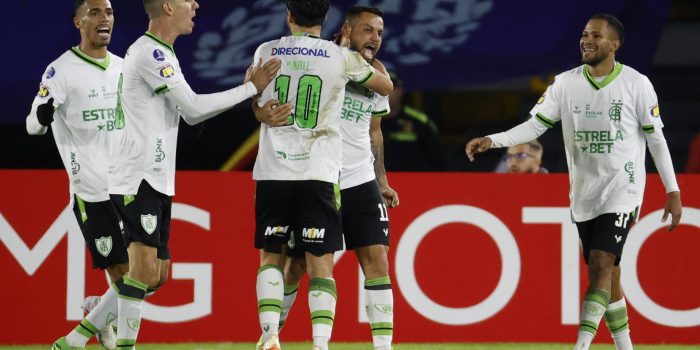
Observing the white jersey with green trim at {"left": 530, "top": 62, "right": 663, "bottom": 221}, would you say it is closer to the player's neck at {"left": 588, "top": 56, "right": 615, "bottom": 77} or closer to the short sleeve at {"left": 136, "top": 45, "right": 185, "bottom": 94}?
the player's neck at {"left": 588, "top": 56, "right": 615, "bottom": 77}

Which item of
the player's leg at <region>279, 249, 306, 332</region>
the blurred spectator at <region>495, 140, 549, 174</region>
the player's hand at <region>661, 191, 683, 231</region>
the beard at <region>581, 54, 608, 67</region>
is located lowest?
the player's leg at <region>279, 249, 306, 332</region>

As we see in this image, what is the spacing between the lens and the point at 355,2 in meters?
10.8

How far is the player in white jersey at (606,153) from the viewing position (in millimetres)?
7562

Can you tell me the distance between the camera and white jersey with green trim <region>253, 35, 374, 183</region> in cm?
687

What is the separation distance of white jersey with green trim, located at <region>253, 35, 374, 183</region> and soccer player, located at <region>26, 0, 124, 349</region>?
1418 mm

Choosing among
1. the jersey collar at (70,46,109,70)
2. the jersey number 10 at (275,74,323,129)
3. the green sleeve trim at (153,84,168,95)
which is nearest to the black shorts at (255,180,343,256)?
the jersey number 10 at (275,74,323,129)

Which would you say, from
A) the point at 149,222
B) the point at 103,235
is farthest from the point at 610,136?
the point at 103,235

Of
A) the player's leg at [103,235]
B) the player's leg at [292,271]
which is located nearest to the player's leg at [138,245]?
the player's leg at [103,235]

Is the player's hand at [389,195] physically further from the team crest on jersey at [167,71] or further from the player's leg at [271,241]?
the team crest on jersey at [167,71]

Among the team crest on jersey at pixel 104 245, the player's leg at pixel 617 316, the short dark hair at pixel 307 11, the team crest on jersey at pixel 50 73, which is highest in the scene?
the short dark hair at pixel 307 11

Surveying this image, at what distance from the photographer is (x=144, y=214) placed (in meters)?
7.02

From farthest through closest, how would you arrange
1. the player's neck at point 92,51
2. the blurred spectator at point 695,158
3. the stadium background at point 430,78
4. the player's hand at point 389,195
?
the blurred spectator at point 695,158 → the stadium background at point 430,78 → the player's neck at point 92,51 → the player's hand at point 389,195

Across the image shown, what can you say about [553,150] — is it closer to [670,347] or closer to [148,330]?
[670,347]

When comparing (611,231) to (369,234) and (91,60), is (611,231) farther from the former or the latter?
(91,60)
